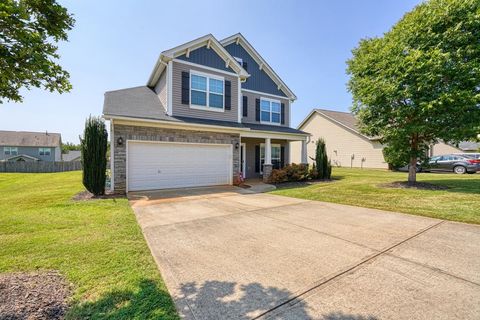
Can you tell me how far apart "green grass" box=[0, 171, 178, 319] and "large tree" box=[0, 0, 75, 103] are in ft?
8.34

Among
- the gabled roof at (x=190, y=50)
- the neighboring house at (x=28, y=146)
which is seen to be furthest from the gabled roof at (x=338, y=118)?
the neighboring house at (x=28, y=146)

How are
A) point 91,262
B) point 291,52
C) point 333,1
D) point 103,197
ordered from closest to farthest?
point 91,262, point 103,197, point 333,1, point 291,52

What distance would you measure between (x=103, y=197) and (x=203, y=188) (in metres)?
4.26

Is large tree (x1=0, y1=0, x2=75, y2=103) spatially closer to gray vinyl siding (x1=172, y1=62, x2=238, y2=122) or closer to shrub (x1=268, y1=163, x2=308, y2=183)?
gray vinyl siding (x1=172, y1=62, x2=238, y2=122)

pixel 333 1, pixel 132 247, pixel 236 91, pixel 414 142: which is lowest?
pixel 132 247

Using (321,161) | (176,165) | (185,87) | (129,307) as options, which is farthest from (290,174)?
(129,307)

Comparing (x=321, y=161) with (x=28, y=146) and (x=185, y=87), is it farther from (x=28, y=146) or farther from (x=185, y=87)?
(x=28, y=146)

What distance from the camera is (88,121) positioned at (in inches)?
355

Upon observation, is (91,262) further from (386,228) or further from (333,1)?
(333,1)

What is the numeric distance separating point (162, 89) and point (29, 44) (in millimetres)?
9744

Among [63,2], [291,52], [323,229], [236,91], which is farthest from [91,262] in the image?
[291,52]

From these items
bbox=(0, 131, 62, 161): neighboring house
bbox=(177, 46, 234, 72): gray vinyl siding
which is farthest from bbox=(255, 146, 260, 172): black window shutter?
bbox=(0, 131, 62, 161): neighboring house

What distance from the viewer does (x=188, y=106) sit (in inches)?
456

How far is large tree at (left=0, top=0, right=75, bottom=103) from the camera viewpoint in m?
2.87
